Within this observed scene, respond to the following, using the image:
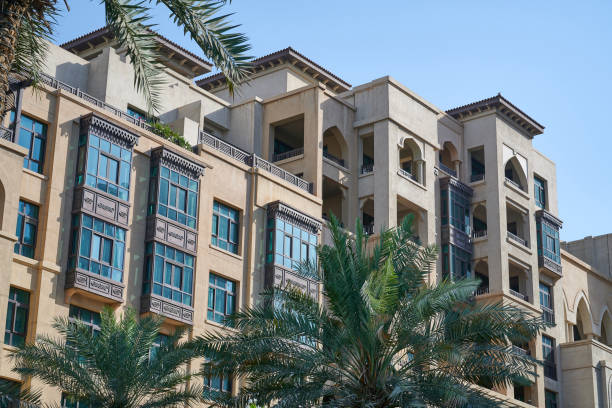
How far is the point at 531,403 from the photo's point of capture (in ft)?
164


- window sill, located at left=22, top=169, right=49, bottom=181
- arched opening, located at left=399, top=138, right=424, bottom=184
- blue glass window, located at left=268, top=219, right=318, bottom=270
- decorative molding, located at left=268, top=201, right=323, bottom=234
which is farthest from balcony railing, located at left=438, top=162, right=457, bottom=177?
window sill, located at left=22, top=169, right=49, bottom=181

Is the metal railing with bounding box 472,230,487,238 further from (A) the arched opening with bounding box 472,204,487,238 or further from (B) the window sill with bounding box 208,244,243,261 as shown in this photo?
(B) the window sill with bounding box 208,244,243,261

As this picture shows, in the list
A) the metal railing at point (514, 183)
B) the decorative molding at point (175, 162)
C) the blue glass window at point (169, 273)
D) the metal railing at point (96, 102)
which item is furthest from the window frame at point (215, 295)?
the metal railing at point (514, 183)

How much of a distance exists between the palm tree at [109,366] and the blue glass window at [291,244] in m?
12.2

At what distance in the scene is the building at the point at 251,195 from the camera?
33562 millimetres

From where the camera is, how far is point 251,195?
40969 millimetres

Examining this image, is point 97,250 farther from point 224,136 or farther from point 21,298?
point 224,136

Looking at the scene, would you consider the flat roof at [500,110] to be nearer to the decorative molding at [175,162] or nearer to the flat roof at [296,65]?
the flat roof at [296,65]

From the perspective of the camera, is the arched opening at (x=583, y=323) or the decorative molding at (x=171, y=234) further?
the arched opening at (x=583, y=323)

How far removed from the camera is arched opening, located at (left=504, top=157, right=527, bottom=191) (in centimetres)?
5400

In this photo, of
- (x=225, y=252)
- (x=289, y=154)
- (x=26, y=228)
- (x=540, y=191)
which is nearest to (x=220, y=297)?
(x=225, y=252)

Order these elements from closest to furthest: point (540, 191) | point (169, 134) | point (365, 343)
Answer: point (365, 343), point (169, 134), point (540, 191)

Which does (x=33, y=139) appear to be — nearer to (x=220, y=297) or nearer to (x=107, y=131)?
(x=107, y=131)

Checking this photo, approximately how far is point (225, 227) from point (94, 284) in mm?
7298
